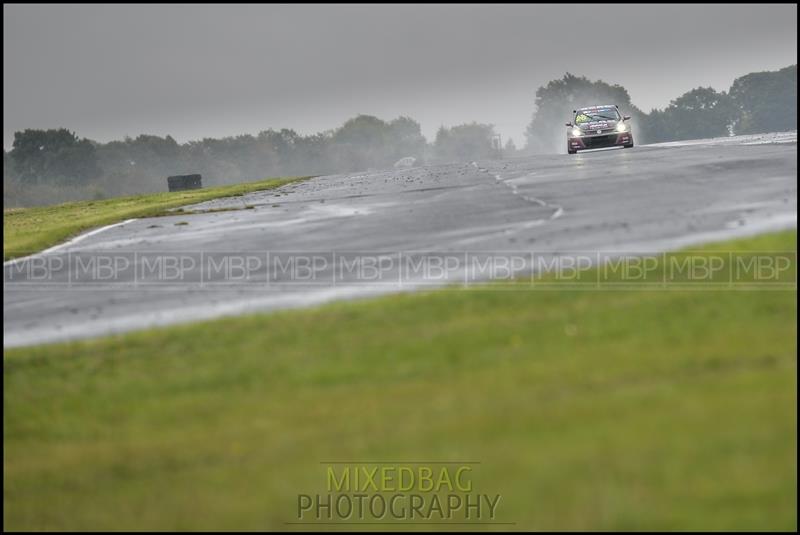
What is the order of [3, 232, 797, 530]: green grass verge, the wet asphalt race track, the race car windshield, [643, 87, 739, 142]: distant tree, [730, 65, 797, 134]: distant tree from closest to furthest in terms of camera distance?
[3, 232, 797, 530]: green grass verge < the wet asphalt race track < the race car windshield < [730, 65, 797, 134]: distant tree < [643, 87, 739, 142]: distant tree

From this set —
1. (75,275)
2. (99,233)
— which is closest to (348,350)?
(75,275)

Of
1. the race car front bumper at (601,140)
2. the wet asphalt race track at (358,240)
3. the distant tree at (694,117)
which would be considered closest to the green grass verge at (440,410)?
the wet asphalt race track at (358,240)

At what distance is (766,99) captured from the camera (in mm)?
174875

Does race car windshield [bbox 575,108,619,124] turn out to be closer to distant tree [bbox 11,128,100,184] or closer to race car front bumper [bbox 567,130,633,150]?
race car front bumper [bbox 567,130,633,150]

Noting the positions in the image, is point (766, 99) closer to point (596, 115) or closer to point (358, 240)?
point (596, 115)

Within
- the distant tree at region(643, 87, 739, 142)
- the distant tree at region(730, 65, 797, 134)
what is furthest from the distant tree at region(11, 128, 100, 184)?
the distant tree at region(730, 65, 797, 134)

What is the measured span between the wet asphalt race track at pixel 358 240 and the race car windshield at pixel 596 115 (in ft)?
74.0

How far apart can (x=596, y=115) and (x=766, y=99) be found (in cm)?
13272

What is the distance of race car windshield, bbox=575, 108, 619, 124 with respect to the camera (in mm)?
49344

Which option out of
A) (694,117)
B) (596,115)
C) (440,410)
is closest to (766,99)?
(694,117)

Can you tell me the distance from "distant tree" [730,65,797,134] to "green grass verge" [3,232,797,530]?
513 ft

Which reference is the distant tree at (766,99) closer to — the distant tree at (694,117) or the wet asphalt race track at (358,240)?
the distant tree at (694,117)

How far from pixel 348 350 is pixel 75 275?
9.01 m

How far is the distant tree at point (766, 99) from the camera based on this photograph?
16575 centimetres
